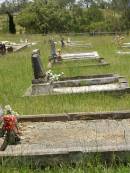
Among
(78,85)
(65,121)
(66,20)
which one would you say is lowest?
(66,20)

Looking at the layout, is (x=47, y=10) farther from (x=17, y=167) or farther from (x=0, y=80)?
(x=17, y=167)

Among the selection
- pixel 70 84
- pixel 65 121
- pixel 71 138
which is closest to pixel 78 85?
pixel 70 84

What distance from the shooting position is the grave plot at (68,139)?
5.82 m

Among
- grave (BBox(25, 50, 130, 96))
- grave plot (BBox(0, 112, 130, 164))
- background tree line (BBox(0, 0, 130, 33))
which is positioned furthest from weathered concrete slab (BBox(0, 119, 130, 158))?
background tree line (BBox(0, 0, 130, 33))

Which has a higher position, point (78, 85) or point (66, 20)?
point (78, 85)

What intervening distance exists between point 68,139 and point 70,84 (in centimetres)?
659

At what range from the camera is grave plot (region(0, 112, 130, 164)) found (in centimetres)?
582

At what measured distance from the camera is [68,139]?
707 cm

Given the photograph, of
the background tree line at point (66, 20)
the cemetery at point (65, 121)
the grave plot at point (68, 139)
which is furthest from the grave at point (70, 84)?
the background tree line at point (66, 20)

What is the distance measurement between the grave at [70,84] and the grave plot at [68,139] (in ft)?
14.4

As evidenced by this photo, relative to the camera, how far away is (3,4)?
112 m

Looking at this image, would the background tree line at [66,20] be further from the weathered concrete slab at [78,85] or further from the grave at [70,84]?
the weathered concrete slab at [78,85]

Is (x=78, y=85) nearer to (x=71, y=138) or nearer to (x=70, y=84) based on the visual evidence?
(x=70, y=84)

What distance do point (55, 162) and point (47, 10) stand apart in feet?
206
